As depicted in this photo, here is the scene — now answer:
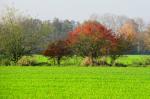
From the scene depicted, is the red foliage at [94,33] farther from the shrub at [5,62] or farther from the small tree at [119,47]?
the shrub at [5,62]

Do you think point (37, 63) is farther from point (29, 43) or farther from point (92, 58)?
point (92, 58)

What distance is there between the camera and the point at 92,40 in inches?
2066

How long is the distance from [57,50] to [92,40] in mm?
4375

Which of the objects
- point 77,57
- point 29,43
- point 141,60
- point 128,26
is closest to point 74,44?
point 77,57

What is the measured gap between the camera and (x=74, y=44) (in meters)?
53.3

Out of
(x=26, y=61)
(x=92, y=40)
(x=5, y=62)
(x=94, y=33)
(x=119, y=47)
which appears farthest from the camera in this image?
(x=119, y=47)

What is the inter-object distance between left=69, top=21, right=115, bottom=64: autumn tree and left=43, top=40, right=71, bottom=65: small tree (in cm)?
106

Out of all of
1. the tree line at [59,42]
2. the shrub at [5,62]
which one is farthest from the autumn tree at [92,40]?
the shrub at [5,62]

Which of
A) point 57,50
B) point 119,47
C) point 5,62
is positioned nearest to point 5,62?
point 5,62

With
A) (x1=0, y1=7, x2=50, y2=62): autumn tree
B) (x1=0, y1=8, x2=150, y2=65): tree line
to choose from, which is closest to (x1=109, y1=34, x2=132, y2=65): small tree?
(x1=0, y1=8, x2=150, y2=65): tree line

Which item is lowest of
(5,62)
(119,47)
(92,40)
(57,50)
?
(5,62)

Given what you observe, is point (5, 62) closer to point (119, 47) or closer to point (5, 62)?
point (5, 62)

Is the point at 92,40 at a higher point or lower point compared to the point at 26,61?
higher

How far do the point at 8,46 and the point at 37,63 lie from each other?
13.1 ft
